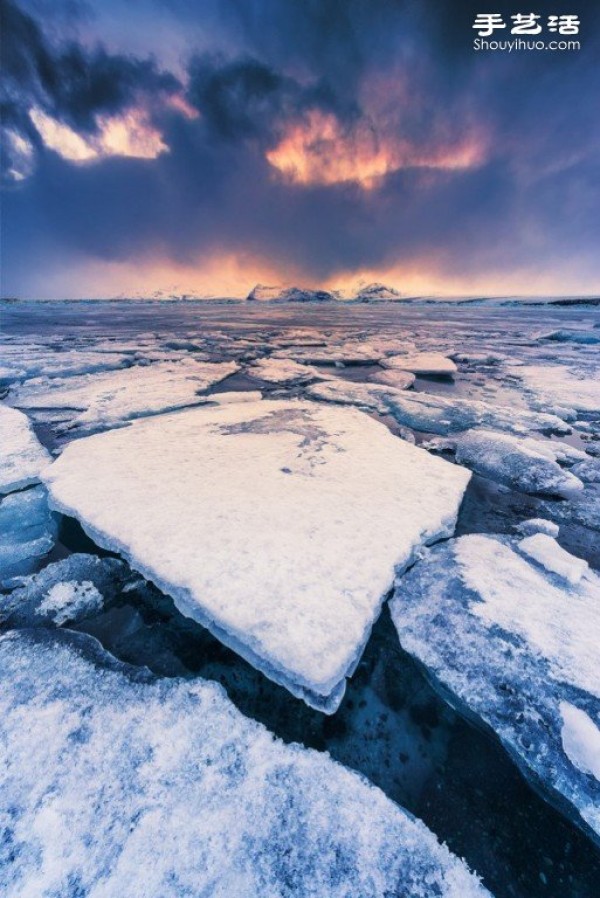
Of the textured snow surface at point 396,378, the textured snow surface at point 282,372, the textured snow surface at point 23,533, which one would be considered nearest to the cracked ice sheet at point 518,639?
the textured snow surface at point 23,533

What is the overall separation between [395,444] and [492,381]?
264cm

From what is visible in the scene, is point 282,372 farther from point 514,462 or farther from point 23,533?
point 23,533

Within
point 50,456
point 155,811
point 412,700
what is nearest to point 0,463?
point 50,456

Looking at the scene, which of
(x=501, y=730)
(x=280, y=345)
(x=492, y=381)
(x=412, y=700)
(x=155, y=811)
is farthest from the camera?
(x=280, y=345)

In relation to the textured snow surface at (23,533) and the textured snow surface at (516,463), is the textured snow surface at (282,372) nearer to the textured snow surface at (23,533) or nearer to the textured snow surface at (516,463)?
the textured snow surface at (516,463)

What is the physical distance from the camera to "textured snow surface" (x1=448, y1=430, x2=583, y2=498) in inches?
75.8

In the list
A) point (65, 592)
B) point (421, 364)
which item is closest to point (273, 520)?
point (65, 592)

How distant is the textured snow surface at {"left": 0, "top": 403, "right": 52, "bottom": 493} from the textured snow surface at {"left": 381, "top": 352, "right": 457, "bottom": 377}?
396 cm

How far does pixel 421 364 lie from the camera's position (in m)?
4.68

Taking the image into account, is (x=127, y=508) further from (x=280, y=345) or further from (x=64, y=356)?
(x=280, y=345)

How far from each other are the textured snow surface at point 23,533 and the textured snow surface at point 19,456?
0.21ft

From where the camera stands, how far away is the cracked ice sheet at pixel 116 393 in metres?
2.81

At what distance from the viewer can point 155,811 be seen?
0.73 meters

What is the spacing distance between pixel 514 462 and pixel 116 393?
10.9ft
